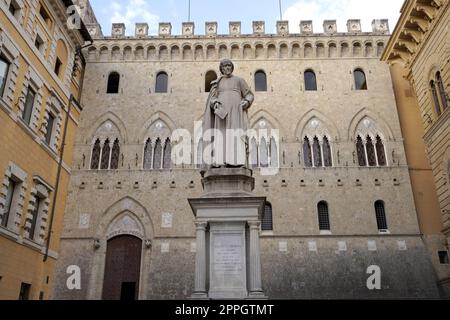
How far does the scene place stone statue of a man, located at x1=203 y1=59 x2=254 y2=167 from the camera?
7.66m

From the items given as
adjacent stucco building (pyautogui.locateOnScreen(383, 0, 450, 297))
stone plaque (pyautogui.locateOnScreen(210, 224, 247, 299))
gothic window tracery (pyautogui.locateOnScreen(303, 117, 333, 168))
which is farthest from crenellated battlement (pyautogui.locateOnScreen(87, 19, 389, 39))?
stone plaque (pyautogui.locateOnScreen(210, 224, 247, 299))

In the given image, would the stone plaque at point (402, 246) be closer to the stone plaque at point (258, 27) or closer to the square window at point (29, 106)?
the stone plaque at point (258, 27)

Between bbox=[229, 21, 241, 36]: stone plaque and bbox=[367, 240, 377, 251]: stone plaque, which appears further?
Answer: bbox=[229, 21, 241, 36]: stone plaque

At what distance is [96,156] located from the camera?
66.6 feet

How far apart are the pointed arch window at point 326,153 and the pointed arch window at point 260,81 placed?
401 cm

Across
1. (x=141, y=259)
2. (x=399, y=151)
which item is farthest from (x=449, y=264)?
(x=141, y=259)

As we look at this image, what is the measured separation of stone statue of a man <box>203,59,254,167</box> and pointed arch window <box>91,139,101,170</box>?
13.2 metres

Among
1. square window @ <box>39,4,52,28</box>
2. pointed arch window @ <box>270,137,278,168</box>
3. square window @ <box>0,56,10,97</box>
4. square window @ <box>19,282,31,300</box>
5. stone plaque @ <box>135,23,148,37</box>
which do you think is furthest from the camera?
stone plaque @ <box>135,23,148,37</box>

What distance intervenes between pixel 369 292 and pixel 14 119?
581 inches

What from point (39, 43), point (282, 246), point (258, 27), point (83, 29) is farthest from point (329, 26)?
point (39, 43)

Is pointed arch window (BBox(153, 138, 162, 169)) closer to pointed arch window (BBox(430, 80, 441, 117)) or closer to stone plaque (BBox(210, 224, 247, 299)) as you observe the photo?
pointed arch window (BBox(430, 80, 441, 117))

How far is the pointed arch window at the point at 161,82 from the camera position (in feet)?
71.3

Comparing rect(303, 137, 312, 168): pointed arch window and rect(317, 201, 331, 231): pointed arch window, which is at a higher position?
rect(303, 137, 312, 168): pointed arch window

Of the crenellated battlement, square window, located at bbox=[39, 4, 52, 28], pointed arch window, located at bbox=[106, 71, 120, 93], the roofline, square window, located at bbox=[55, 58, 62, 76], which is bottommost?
square window, located at bbox=[55, 58, 62, 76]
